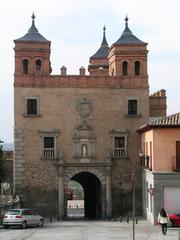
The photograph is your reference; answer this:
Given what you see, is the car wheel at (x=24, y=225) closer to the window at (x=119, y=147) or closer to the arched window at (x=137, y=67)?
the window at (x=119, y=147)

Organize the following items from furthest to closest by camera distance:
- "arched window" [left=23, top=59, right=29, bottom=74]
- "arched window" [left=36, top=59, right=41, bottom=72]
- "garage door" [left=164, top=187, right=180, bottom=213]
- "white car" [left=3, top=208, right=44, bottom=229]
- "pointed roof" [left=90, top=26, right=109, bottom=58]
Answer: "pointed roof" [left=90, top=26, right=109, bottom=58] < "arched window" [left=36, top=59, right=41, bottom=72] < "arched window" [left=23, top=59, right=29, bottom=74] < "garage door" [left=164, top=187, right=180, bottom=213] < "white car" [left=3, top=208, right=44, bottom=229]

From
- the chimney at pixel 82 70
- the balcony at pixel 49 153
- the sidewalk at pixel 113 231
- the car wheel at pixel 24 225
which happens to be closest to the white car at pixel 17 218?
the car wheel at pixel 24 225

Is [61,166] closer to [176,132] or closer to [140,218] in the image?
[140,218]

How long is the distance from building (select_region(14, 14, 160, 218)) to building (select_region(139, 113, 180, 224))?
17.4 feet

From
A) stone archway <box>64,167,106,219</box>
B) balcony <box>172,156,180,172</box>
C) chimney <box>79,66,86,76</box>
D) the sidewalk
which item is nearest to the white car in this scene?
the sidewalk

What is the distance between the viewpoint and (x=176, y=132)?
39594mm

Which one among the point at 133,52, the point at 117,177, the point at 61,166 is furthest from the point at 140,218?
the point at 133,52

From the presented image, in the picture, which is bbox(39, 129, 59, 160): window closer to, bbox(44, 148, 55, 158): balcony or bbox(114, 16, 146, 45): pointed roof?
bbox(44, 148, 55, 158): balcony

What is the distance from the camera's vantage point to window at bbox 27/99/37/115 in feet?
151

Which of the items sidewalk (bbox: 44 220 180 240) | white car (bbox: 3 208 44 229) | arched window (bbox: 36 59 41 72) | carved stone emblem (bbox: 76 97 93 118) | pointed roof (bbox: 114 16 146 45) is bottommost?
sidewalk (bbox: 44 220 180 240)

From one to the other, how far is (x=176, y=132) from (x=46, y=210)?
40.1ft

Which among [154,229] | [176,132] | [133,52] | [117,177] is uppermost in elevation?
[133,52]

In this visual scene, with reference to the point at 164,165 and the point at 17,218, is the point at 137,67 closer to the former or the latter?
the point at 164,165

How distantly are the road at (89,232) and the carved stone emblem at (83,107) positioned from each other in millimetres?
9456
